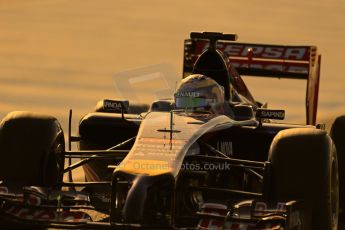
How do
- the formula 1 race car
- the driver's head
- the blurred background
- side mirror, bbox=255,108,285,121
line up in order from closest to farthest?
the formula 1 race car → the driver's head → side mirror, bbox=255,108,285,121 → the blurred background

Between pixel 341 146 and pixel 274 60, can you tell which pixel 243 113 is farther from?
pixel 274 60

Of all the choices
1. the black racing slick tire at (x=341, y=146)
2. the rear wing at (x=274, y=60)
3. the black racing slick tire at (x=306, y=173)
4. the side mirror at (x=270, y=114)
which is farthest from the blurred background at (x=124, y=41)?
the black racing slick tire at (x=306, y=173)

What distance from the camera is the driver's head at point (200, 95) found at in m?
12.9

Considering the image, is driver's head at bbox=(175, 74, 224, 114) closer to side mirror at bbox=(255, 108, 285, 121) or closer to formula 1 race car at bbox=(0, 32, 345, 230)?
formula 1 race car at bbox=(0, 32, 345, 230)

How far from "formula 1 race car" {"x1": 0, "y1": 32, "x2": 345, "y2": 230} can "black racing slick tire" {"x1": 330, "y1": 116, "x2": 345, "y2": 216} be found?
1 centimetres

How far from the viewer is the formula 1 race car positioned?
9844 millimetres

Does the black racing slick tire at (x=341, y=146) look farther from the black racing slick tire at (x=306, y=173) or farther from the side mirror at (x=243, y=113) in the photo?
the black racing slick tire at (x=306, y=173)

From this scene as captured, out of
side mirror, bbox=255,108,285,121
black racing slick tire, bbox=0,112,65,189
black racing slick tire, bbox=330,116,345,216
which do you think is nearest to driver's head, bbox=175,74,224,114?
side mirror, bbox=255,108,285,121

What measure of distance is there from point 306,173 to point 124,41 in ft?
76.5

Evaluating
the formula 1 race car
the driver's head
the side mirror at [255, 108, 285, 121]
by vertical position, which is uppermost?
the driver's head

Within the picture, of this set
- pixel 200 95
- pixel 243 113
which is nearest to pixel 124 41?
pixel 243 113

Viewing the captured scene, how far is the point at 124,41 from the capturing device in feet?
110

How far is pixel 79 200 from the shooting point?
1035 centimetres

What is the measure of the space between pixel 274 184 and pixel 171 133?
1.00 meters
